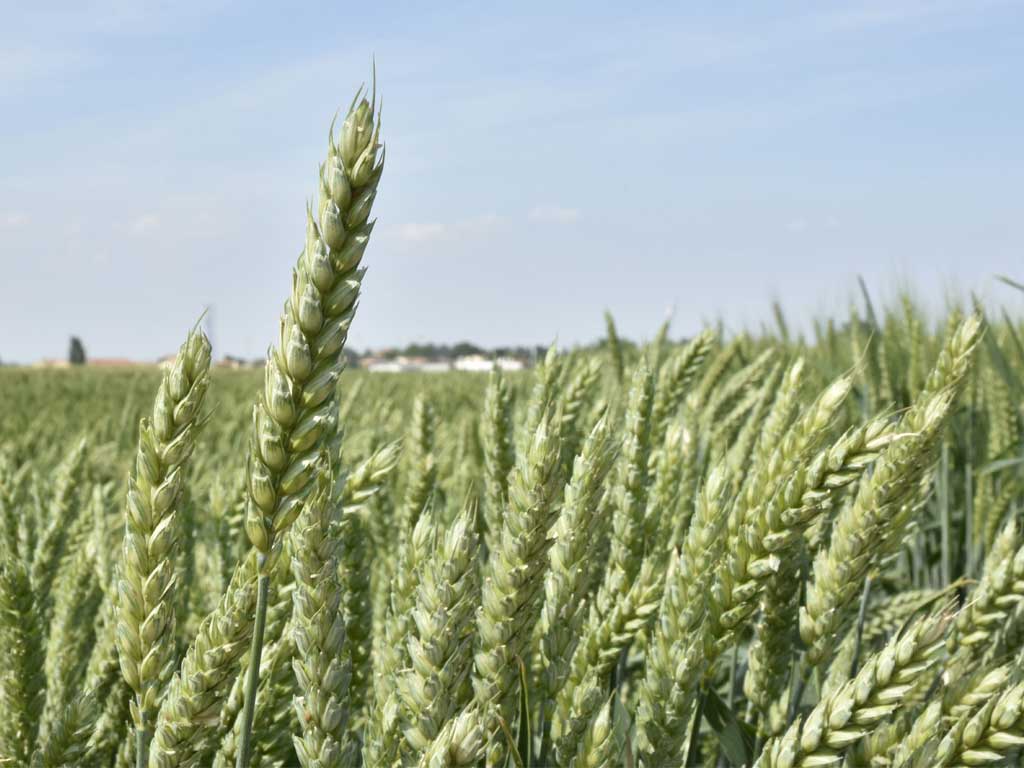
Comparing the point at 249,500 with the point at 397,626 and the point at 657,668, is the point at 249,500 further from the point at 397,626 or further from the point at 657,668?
the point at 657,668

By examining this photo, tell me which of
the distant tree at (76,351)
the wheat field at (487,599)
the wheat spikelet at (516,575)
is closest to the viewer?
the wheat field at (487,599)

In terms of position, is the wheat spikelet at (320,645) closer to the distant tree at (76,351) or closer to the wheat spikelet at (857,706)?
the wheat spikelet at (857,706)

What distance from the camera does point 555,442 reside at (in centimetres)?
95

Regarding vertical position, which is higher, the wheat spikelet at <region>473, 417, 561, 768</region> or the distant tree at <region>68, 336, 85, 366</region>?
the distant tree at <region>68, 336, 85, 366</region>

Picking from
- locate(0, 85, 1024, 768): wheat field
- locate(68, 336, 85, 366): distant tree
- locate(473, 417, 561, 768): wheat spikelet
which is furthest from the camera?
locate(68, 336, 85, 366): distant tree

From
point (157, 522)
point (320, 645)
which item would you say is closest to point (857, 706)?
point (320, 645)

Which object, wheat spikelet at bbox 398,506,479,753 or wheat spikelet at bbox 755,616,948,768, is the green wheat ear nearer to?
wheat spikelet at bbox 398,506,479,753

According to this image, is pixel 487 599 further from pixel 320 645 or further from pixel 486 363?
pixel 486 363

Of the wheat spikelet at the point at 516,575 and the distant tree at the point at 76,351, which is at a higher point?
the distant tree at the point at 76,351

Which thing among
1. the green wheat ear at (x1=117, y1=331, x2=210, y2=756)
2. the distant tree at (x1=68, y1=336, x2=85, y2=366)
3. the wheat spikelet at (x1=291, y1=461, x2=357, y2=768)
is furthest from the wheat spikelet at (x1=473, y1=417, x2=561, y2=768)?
the distant tree at (x1=68, y1=336, x2=85, y2=366)

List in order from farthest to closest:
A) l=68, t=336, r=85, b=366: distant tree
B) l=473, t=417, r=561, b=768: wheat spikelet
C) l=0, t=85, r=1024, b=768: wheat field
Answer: l=68, t=336, r=85, b=366: distant tree < l=473, t=417, r=561, b=768: wheat spikelet < l=0, t=85, r=1024, b=768: wheat field

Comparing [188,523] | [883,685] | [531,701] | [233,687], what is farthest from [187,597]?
[883,685]

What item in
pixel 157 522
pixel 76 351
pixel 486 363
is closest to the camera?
pixel 157 522

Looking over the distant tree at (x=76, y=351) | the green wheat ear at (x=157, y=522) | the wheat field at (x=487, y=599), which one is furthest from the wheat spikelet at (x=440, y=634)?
the distant tree at (x=76, y=351)
